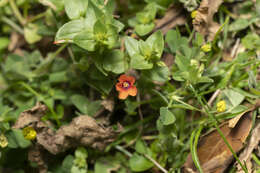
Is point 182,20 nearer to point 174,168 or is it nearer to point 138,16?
point 138,16

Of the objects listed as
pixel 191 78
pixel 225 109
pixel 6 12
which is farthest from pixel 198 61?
pixel 6 12

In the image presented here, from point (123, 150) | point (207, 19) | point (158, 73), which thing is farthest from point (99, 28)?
point (123, 150)

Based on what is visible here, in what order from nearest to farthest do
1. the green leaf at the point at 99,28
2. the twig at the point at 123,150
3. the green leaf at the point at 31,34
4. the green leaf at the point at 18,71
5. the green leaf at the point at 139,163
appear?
the green leaf at the point at 99,28 → the green leaf at the point at 139,163 → the twig at the point at 123,150 → the green leaf at the point at 18,71 → the green leaf at the point at 31,34

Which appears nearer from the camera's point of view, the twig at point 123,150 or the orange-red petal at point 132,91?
the orange-red petal at point 132,91

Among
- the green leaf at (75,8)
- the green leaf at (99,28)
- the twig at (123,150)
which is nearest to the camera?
the green leaf at (99,28)

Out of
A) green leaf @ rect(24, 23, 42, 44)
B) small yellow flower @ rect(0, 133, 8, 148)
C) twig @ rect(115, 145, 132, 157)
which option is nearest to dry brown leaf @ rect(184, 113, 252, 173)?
twig @ rect(115, 145, 132, 157)

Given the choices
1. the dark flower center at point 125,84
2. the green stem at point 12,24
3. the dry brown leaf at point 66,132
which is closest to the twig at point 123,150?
the dry brown leaf at point 66,132

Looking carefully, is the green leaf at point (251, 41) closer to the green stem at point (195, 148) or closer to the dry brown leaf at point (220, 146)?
the dry brown leaf at point (220, 146)

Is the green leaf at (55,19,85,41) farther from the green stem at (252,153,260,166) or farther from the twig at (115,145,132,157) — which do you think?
the green stem at (252,153,260,166)
